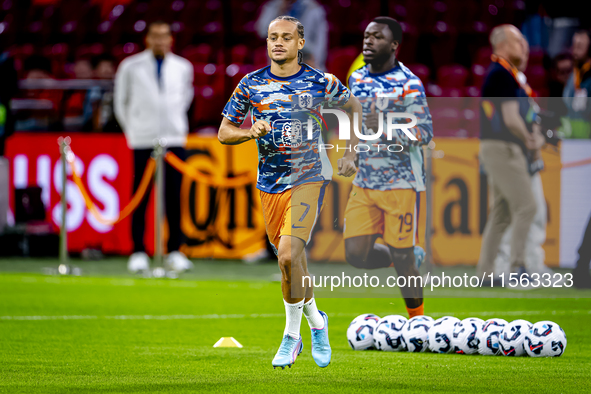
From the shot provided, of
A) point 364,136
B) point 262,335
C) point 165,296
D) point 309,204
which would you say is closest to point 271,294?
point 165,296

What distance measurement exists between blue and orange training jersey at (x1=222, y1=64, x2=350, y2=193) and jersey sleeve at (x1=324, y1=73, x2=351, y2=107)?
0.19ft

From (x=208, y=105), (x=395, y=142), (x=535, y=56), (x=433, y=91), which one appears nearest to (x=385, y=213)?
(x=395, y=142)

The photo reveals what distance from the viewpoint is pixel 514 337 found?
6176 millimetres

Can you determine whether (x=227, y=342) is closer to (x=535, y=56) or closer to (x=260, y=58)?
(x=260, y=58)

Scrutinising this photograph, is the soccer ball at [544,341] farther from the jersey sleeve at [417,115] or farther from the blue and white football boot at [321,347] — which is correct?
the jersey sleeve at [417,115]

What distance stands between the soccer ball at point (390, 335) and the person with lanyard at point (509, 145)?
302 centimetres

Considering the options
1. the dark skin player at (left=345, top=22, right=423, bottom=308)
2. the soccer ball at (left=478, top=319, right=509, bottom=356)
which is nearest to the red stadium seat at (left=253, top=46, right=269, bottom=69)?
the dark skin player at (left=345, top=22, right=423, bottom=308)

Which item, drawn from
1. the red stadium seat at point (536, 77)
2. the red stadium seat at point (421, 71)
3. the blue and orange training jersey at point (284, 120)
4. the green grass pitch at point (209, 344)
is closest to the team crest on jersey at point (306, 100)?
the blue and orange training jersey at point (284, 120)

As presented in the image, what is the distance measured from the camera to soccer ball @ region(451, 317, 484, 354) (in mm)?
6281

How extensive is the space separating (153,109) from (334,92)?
6.65 metres

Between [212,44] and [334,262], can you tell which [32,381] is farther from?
[212,44]

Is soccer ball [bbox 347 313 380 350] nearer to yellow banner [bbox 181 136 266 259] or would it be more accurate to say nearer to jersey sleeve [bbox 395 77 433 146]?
jersey sleeve [bbox 395 77 433 146]

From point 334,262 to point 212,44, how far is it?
35.5 ft

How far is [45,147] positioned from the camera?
43.5ft
